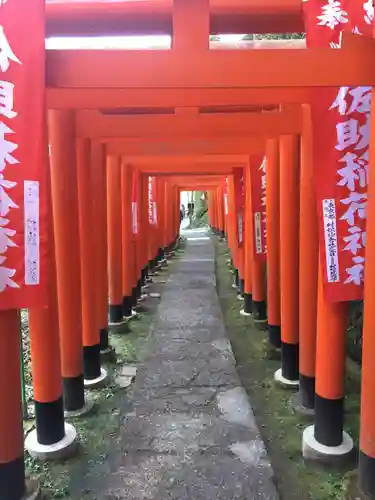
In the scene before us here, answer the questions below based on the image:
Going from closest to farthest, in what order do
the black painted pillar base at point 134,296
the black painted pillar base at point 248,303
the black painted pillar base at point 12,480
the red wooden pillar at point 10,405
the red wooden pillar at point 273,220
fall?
the red wooden pillar at point 10,405 → the black painted pillar base at point 12,480 → the red wooden pillar at point 273,220 → the black painted pillar base at point 248,303 → the black painted pillar base at point 134,296

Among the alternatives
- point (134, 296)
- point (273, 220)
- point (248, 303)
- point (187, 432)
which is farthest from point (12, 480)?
point (134, 296)

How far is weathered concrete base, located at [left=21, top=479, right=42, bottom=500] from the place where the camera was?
137 inches

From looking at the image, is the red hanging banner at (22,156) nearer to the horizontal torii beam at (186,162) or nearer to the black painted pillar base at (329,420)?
the black painted pillar base at (329,420)

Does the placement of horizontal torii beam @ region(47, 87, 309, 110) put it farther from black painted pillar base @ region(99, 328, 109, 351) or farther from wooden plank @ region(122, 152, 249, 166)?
wooden plank @ region(122, 152, 249, 166)

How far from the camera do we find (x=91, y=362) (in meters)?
5.97

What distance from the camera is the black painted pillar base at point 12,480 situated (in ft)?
10.7

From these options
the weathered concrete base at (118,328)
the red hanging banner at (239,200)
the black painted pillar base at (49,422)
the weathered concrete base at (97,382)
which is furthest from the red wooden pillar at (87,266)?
the red hanging banner at (239,200)

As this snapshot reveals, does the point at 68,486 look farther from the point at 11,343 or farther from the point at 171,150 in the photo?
the point at 171,150

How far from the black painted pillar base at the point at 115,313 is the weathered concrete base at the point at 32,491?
5096mm

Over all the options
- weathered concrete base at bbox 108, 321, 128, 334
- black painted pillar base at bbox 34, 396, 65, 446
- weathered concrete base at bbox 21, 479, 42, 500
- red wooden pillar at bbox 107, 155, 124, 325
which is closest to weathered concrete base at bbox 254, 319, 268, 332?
weathered concrete base at bbox 108, 321, 128, 334

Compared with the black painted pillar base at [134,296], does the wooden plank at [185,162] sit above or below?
above

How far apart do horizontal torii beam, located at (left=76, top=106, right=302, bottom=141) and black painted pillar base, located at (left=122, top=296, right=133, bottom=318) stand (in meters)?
4.71

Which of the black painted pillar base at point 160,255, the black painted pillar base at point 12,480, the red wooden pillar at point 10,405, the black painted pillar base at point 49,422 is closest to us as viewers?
the red wooden pillar at point 10,405

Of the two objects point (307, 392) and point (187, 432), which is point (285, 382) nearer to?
point (307, 392)
